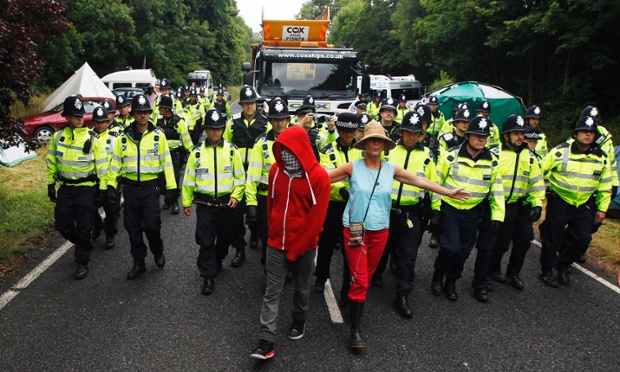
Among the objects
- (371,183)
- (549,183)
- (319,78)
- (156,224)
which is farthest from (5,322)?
(319,78)

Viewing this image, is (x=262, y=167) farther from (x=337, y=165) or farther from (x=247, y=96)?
(x=247, y=96)

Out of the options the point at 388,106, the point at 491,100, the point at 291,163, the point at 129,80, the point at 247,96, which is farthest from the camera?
the point at 129,80

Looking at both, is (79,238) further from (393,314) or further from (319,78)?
(319,78)

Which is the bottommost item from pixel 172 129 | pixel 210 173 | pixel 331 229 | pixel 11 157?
pixel 11 157

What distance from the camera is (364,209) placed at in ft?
13.1

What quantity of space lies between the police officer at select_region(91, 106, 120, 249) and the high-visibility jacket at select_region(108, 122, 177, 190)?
0.25m

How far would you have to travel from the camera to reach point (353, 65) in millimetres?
11234

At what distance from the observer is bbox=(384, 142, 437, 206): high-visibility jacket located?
4.76m

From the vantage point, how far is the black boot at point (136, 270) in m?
5.36

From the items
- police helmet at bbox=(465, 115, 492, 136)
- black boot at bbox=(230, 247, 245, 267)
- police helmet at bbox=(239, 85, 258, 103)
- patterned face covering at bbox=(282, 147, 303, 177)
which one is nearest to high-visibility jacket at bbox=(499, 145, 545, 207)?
police helmet at bbox=(465, 115, 492, 136)

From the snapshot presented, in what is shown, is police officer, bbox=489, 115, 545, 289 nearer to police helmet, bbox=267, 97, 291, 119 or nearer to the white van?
police helmet, bbox=267, 97, 291, 119

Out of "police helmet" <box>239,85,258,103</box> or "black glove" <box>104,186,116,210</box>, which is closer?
"black glove" <box>104,186,116,210</box>

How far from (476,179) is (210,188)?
9.65ft

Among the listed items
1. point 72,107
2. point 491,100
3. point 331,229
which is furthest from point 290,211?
point 491,100
